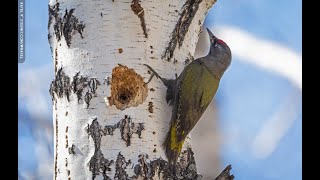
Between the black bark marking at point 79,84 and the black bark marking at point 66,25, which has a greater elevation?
the black bark marking at point 66,25

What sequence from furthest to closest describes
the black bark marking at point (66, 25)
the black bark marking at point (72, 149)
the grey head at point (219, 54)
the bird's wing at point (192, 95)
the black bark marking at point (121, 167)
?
1. the grey head at point (219, 54)
2. the bird's wing at point (192, 95)
3. the black bark marking at point (66, 25)
4. the black bark marking at point (72, 149)
5. the black bark marking at point (121, 167)

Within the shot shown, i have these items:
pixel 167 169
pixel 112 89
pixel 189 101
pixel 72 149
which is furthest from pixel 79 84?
pixel 189 101

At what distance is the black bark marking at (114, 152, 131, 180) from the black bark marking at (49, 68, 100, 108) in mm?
297

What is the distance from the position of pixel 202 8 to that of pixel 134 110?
762 mm

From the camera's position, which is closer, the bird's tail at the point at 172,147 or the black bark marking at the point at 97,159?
the black bark marking at the point at 97,159

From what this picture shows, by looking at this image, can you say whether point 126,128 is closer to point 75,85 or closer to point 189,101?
point 75,85

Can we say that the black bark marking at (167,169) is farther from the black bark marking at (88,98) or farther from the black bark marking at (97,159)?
the black bark marking at (88,98)

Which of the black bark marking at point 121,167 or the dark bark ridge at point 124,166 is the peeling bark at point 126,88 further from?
the black bark marking at point 121,167

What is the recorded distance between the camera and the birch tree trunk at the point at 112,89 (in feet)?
10.1

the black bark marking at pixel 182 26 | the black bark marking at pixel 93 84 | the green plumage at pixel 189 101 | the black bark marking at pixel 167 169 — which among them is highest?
the black bark marking at pixel 182 26

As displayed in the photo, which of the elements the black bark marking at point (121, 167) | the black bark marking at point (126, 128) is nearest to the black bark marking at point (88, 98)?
the black bark marking at point (126, 128)

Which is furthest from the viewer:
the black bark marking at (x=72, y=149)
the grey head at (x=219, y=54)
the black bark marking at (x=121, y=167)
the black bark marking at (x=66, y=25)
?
the grey head at (x=219, y=54)

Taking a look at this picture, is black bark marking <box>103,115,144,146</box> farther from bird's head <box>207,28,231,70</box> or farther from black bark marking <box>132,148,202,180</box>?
bird's head <box>207,28,231,70</box>

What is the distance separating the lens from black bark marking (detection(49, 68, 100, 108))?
10.3ft
